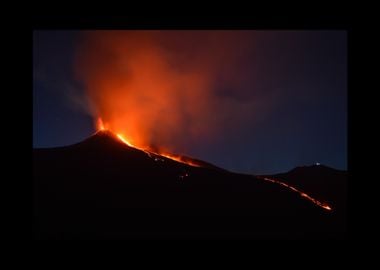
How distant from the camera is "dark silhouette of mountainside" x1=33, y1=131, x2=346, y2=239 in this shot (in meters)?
2.82

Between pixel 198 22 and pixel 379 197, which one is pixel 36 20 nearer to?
pixel 198 22

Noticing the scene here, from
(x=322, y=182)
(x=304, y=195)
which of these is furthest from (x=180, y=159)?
(x=322, y=182)

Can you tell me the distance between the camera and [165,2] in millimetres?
2754

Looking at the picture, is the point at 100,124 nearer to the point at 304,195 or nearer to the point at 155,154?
the point at 155,154

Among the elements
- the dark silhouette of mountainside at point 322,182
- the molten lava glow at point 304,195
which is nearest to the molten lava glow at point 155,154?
the molten lava glow at point 304,195

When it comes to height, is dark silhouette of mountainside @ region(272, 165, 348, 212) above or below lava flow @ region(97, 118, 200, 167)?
below

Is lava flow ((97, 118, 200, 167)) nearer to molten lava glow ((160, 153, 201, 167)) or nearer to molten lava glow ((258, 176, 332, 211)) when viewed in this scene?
molten lava glow ((160, 153, 201, 167))

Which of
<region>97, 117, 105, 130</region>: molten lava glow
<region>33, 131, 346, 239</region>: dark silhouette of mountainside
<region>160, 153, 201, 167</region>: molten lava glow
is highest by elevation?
<region>97, 117, 105, 130</region>: molten lava glow

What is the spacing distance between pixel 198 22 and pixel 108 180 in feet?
4.74

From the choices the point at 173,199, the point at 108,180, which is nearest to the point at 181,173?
the point at 173,199

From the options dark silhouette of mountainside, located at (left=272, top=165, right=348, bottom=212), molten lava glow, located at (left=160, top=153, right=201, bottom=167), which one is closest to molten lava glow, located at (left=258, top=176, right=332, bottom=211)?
dark silhouette of mountainside, located at (left=272, top=165, right=348, bottom=212)

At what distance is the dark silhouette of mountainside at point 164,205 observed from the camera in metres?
2.82

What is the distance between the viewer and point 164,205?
2877 millimetres

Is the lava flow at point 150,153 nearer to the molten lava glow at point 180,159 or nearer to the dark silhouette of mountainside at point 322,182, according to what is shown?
the molten lava glow at point 180,159
